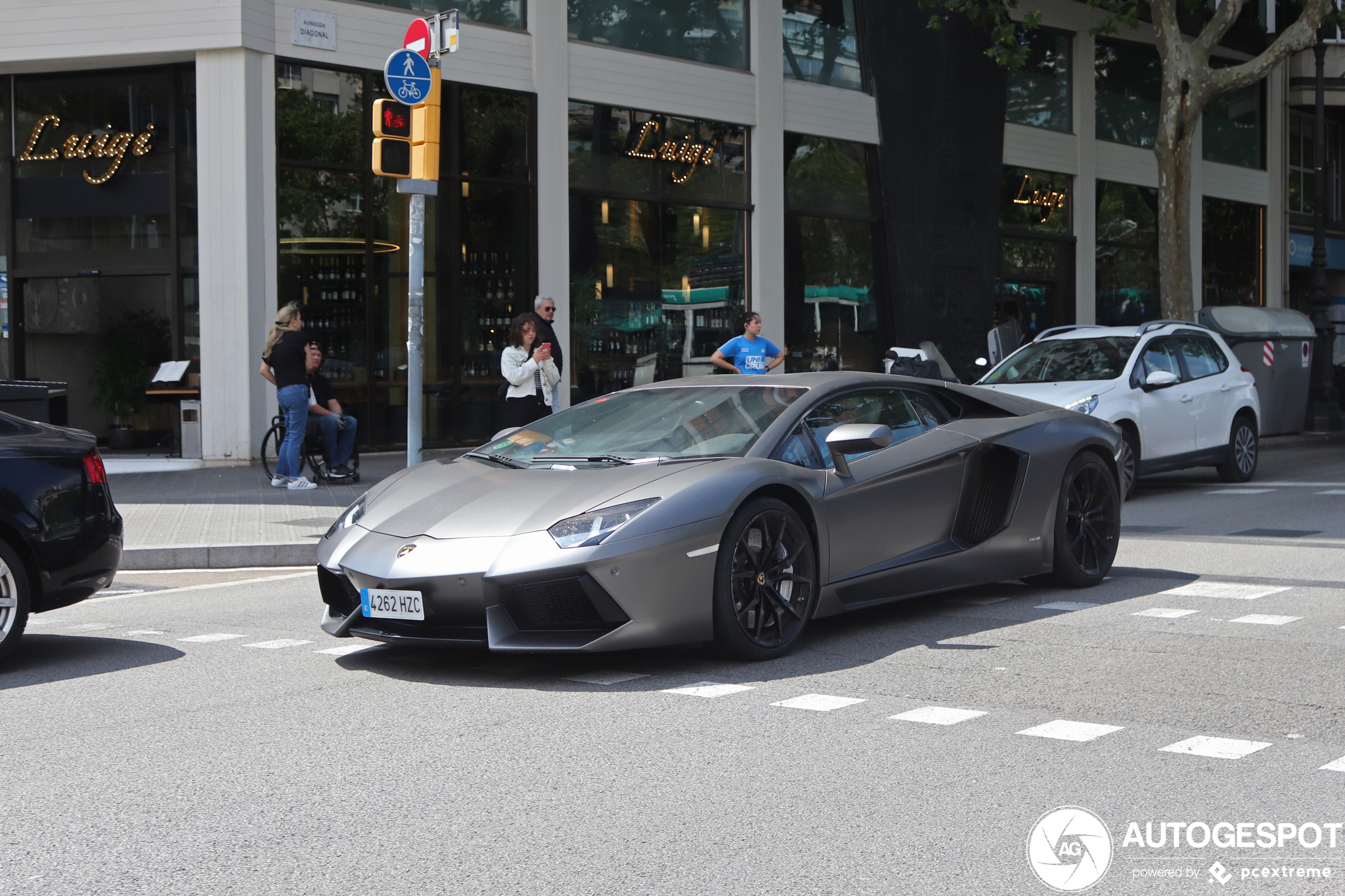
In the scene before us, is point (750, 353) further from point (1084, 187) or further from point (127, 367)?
point (1084, 187)

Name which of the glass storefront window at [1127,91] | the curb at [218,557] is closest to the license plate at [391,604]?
the curb at [218,557]

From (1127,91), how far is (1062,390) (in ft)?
62.5

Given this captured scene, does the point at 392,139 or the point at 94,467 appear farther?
the point at 392,139

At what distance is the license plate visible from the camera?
5699 mm

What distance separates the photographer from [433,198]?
18453 millimetres

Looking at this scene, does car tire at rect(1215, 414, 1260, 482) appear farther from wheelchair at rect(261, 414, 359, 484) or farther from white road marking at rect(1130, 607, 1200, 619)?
wheelchair at rect(261, 414, 359, 484)

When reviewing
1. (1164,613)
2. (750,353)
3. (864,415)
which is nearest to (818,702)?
(864,415)

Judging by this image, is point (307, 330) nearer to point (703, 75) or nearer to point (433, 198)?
point (433, 198)

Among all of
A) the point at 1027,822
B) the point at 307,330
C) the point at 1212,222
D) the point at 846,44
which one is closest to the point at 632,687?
the point at 1027,822

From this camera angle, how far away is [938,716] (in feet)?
17.1

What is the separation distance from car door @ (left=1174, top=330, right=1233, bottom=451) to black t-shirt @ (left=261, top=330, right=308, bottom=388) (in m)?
8.77

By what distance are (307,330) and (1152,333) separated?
9846mm

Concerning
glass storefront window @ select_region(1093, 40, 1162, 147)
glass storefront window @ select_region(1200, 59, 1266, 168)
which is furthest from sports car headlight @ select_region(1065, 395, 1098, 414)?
glass storefront window @ select_region(1200, 59, 1266, 168)

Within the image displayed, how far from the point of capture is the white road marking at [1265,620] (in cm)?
706
